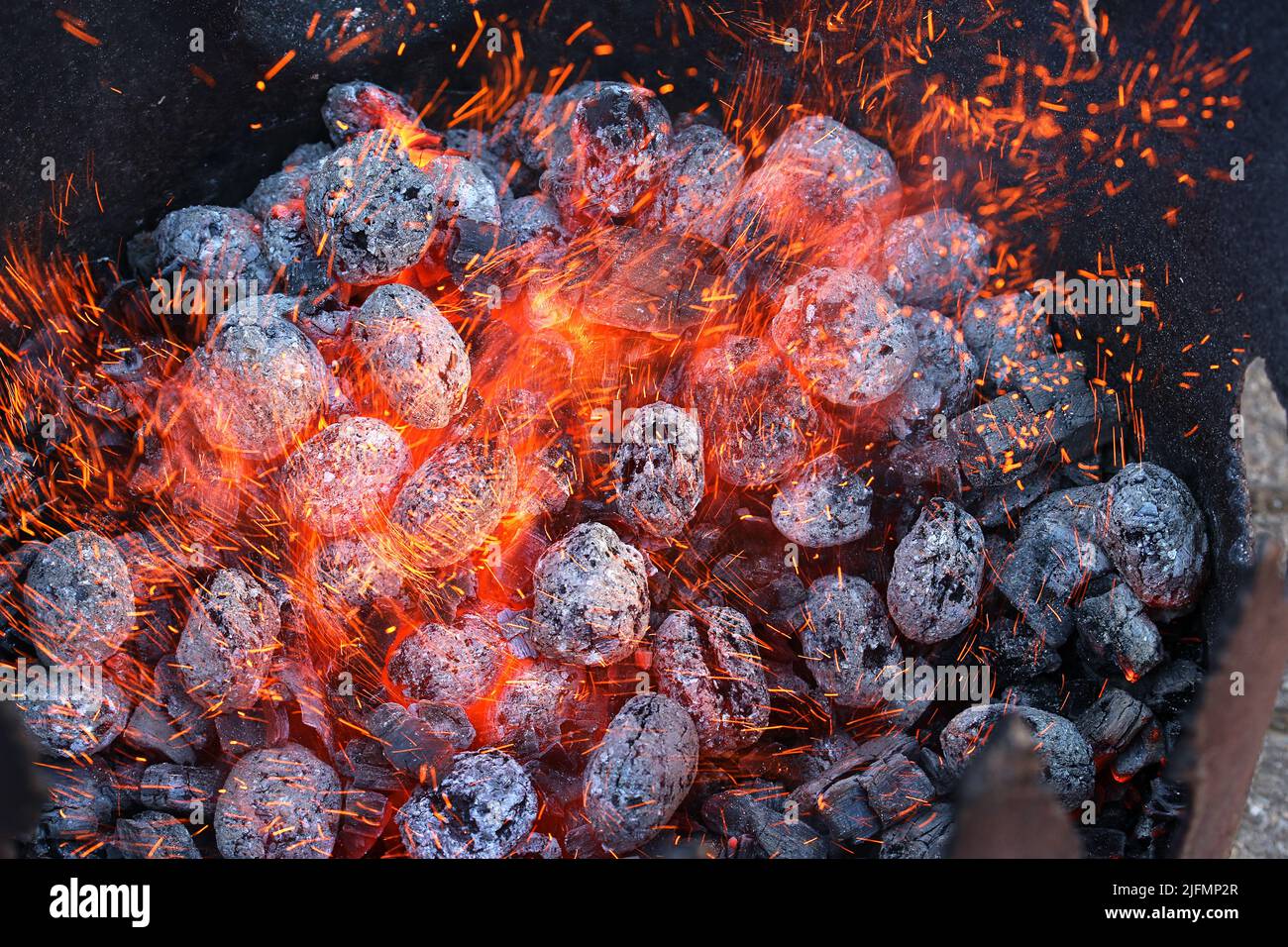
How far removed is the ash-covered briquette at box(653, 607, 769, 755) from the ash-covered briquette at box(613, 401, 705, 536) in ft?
1.04

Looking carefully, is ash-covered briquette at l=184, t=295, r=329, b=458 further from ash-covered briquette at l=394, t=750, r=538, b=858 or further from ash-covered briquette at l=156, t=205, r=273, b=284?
ash-covered briquette at l=394, t=750, r=538, b=858

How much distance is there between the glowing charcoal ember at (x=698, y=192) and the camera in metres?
3.80

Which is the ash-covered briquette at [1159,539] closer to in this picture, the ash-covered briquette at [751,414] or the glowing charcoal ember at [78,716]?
the ash-covered briquette at [751,414]

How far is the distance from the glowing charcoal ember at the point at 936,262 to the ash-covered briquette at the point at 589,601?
147cm

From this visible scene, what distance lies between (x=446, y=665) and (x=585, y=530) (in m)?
0.56

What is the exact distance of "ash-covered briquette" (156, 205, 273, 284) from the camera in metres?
3.70

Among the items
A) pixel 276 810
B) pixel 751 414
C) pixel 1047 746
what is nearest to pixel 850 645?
pixel 1047 746

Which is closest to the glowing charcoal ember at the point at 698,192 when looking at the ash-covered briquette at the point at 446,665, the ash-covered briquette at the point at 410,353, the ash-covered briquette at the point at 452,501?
the ash-covered briquette at the point at 410,353

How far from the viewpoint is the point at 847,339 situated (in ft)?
11.1

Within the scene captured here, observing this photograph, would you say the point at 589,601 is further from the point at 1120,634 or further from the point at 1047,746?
the point at 1120,634

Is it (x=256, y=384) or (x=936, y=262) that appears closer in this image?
(x=256, y=384)

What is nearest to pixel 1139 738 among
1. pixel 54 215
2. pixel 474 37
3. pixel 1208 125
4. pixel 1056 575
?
pixel 1056 575
